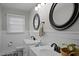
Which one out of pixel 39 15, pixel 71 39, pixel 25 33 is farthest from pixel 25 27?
pixel 71 39

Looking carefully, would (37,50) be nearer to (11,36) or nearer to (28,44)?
(28,44)

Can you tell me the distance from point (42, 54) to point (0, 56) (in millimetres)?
496

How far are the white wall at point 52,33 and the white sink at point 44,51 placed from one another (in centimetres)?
8

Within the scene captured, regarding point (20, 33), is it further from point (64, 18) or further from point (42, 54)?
point (64, 18)

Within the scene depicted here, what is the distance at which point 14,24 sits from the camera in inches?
45.4

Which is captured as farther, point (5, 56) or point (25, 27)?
point (25, 27)

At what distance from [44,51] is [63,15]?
1.63 feet

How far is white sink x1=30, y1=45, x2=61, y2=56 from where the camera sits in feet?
3.58

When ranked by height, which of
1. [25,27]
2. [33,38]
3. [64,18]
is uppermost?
[64,18]

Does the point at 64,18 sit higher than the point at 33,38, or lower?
higher

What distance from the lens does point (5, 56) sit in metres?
1.07

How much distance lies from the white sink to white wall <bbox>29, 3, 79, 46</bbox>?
85 millimetres

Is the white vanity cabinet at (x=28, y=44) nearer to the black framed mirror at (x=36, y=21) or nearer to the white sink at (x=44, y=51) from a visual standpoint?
the white sink at (x=44, y=51)

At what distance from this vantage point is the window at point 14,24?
1153 millimetres
